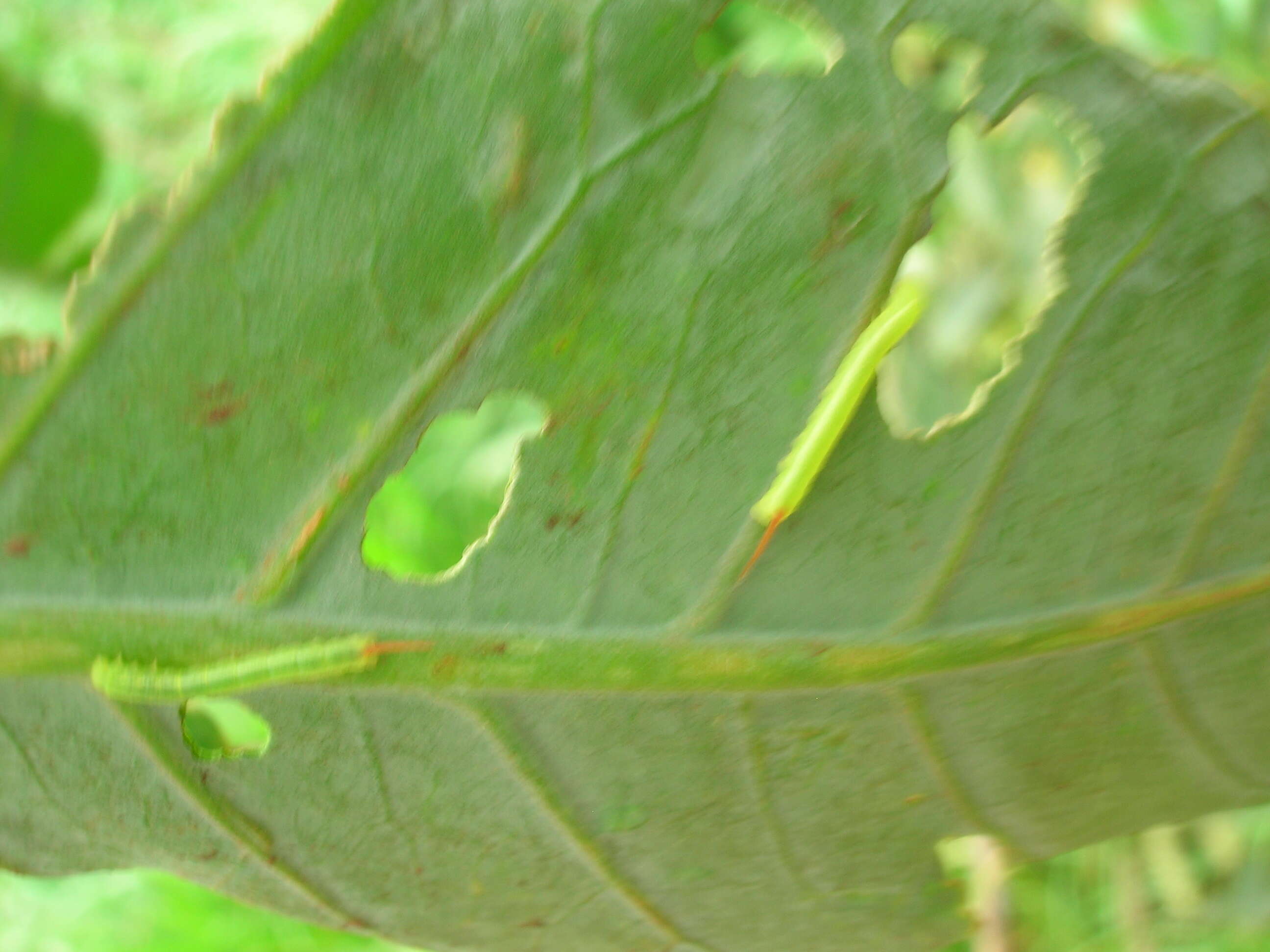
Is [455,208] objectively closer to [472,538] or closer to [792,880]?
[792,880]

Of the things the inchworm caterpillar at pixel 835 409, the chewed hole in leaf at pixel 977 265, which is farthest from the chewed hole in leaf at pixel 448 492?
the inchworm caterpillar at pixel 835 409

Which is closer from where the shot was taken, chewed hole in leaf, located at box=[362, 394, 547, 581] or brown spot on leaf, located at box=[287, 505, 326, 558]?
brown spot on leaf, located at box=[287, 505, 326, 558]

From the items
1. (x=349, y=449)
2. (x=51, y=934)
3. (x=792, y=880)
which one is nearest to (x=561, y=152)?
(x=349, y=449)

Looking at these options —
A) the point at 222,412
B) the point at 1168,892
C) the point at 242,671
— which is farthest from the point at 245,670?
the point at 1168,892

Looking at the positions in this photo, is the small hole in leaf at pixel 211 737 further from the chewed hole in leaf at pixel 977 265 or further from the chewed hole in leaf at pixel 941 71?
the chewed hole in leaf at pixel 977 265

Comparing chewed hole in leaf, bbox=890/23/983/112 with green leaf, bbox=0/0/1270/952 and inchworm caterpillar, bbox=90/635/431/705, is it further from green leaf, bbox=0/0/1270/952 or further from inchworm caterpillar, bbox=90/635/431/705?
inchworm caterpillar, bbox=90/635/431/705

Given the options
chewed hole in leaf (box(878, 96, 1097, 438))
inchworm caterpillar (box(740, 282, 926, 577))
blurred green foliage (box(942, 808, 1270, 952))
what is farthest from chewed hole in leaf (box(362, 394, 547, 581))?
inchworm caterpillar (box(740, 282, 926, 577))

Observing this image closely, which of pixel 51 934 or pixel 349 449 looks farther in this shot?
pixel 51 934
